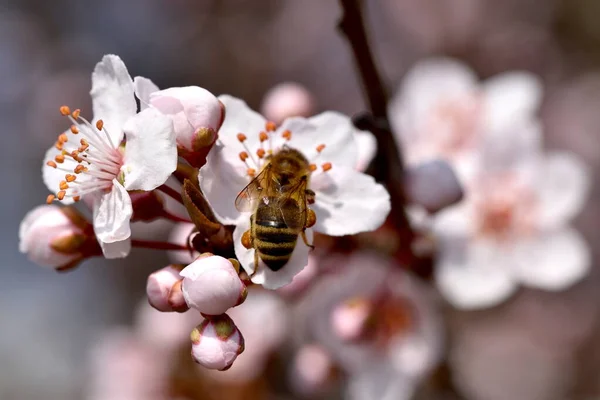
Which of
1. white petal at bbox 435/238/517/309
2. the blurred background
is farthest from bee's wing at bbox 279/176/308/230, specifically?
the blurred background

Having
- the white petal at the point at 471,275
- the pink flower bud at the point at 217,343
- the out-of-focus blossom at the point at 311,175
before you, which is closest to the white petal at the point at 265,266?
the out-of-focus blossom at the point at 311,175

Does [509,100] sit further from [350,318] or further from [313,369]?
[313,369]

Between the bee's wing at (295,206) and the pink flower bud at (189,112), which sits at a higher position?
the pink flower bud at (189,112)

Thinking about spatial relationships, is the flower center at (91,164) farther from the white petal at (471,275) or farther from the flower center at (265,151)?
the white petal at (471,275)

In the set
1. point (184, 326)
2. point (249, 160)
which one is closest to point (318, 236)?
point (249, 160)

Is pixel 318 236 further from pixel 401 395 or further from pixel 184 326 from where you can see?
pixel 184 326
